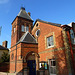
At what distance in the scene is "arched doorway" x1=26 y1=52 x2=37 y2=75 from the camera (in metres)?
13.0

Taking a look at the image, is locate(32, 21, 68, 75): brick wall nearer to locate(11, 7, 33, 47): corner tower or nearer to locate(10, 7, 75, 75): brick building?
locate(10, 7, 75, 75): brick building

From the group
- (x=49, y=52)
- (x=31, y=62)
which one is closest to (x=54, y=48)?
(x=49, y=52)

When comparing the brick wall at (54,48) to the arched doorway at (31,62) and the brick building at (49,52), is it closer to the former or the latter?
the brick building at (49,52)

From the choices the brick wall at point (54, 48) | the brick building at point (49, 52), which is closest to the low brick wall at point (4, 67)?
the brick building at point (49, 52)

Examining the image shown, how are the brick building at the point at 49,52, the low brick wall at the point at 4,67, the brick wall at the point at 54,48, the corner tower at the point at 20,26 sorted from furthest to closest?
the low brick wall at the point at 4,67, the corner tower at the point at 20,26, the brick wall at the point at 54,48, the brick building at the point at 49,52

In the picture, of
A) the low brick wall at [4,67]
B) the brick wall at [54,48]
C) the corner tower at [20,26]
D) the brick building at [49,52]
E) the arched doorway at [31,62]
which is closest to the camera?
the brick building at [49,52]

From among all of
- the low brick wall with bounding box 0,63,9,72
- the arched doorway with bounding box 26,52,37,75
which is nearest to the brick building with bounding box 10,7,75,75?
the arched doorway with bounding box 26,52,37,75

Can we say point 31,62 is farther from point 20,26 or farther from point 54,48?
point 20,26

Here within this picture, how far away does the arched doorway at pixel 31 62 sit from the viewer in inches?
513

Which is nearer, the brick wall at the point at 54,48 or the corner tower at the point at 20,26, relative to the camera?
the brick wall at the point at 54,48

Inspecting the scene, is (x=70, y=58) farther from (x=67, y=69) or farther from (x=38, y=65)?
(x=38, y=65)

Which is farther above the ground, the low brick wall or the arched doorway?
the arched doorway

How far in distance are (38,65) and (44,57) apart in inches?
59.7

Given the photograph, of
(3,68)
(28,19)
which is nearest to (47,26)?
(28,19)
